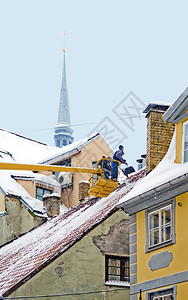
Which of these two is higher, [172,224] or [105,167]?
[105,167]

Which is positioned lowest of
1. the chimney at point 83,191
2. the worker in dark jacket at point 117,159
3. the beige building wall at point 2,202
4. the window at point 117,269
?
the window at point 117,269

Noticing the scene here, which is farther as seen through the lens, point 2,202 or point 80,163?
point 80,163

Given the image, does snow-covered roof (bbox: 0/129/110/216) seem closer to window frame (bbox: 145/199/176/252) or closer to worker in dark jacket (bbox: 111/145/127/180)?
worker in dark jacket (bbox: 111/145/127/180)

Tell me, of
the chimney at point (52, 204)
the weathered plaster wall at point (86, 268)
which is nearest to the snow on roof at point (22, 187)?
the chimney at point (52, 204)

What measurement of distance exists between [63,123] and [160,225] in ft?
405

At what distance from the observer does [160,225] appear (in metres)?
17.2

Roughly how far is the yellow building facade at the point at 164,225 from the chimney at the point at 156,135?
11.8ft

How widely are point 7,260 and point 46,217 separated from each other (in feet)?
26.7

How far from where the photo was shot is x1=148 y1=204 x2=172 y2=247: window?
16.9m

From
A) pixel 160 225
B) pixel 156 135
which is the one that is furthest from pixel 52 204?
pixel 160 225

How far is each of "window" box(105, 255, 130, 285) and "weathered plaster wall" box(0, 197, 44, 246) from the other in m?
14.2

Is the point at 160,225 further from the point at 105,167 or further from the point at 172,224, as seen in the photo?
the point at 105,167

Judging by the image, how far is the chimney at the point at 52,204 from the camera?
120ft

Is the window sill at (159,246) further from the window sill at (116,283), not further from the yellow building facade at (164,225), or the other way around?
the window sill at (116,283)
